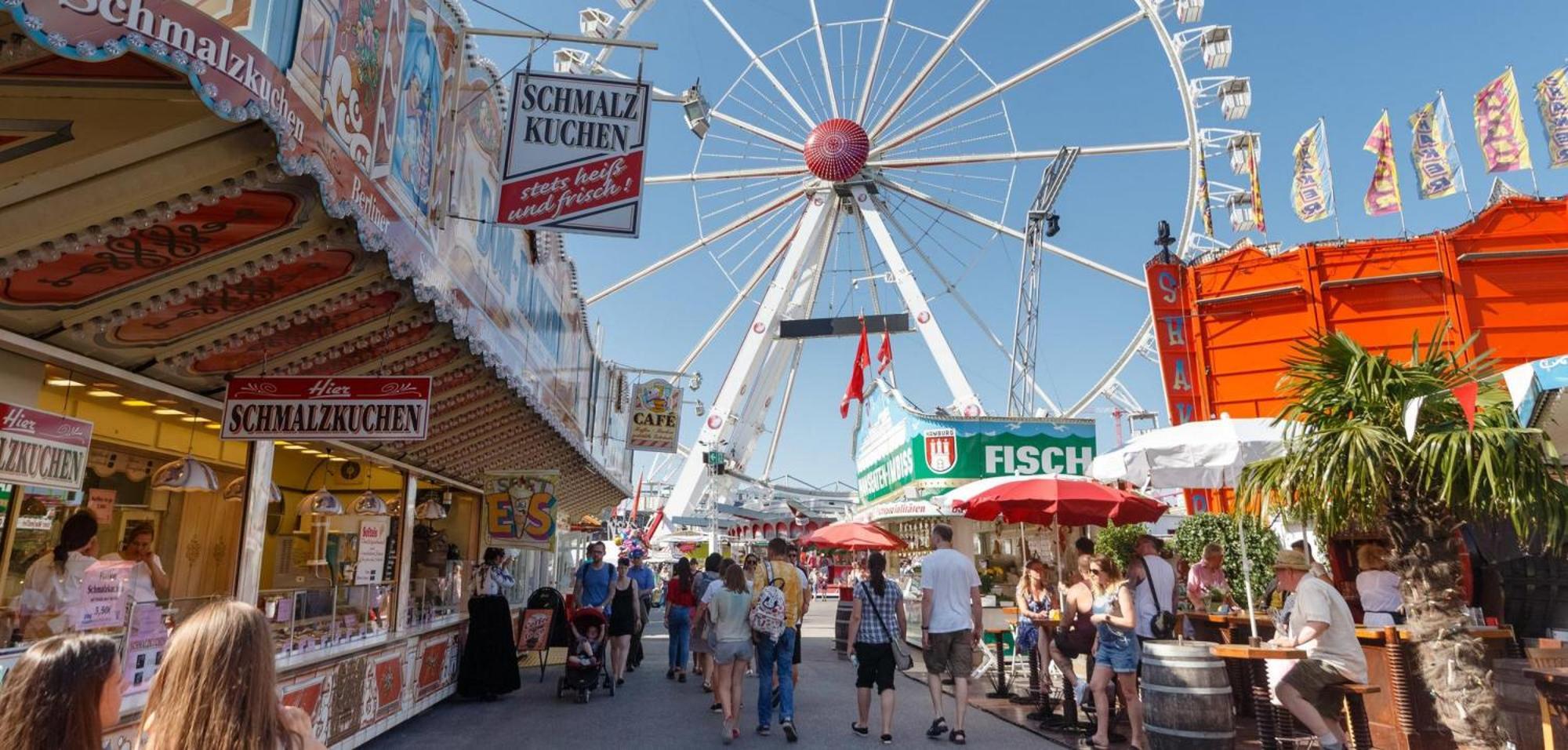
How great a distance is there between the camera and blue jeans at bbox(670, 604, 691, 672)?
33.4 feet

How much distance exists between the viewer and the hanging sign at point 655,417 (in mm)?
16047

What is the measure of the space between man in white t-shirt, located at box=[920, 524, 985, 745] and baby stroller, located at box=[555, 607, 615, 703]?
3.55 meters

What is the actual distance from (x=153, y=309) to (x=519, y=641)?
6.43 metres

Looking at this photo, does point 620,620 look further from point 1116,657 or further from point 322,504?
point 1116,657

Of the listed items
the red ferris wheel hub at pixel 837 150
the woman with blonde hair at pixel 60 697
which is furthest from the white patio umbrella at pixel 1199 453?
the red ferris wheel hub at pixel 837 150

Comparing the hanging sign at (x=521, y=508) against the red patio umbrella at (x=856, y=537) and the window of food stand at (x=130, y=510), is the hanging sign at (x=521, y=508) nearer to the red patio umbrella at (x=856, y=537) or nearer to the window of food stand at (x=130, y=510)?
the window of food stand at (x=130, y=510)

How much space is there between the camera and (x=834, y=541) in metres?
11.8

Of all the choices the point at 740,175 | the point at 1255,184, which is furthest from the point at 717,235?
the point at 1255,184

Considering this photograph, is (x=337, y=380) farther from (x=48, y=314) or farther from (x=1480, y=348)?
(x=1480, y=348)

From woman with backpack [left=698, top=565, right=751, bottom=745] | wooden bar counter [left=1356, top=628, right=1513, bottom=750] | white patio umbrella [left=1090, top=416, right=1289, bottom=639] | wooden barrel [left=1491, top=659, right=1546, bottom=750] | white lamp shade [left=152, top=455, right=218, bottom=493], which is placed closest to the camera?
wooden barrel [left=1491, top=659, right=1546, bottom=750]

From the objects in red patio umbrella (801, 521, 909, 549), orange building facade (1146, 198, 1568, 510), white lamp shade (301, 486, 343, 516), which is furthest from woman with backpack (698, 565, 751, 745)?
orange building facade (1146, 198, 1568, 510)

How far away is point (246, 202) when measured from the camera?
347cm

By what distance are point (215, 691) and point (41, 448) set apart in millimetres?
3279

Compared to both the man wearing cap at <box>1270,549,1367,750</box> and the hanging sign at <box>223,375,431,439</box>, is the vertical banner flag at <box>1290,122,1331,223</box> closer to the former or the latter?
the man wearing cap at <box>1270,549,1367,750</box>
